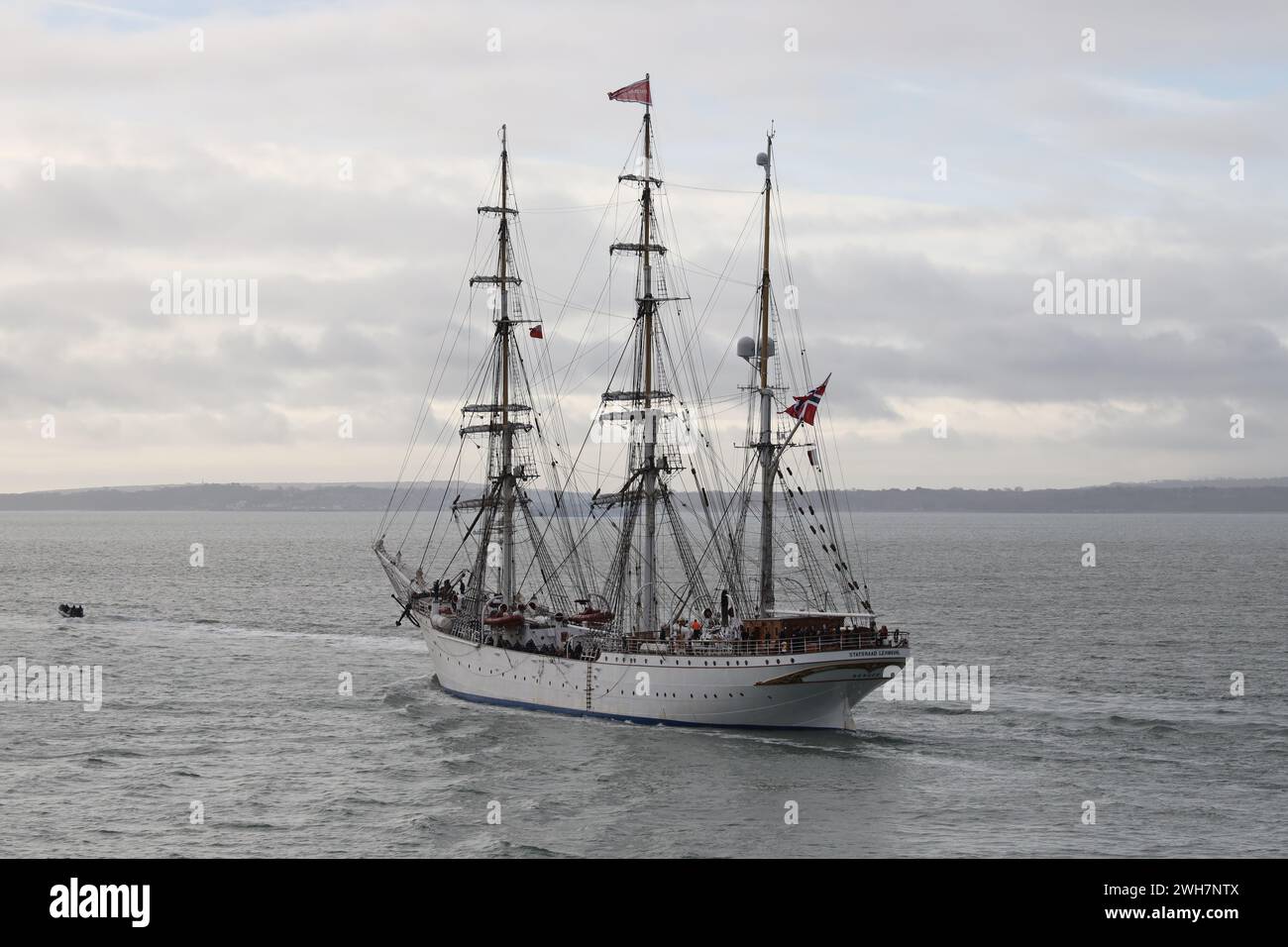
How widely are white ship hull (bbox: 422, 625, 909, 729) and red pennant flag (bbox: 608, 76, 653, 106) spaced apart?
28729 millimetres

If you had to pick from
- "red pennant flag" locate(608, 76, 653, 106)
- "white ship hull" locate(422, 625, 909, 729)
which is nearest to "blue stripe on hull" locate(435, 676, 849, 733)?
"white ship hull" locate(422, 625, 909, 729)

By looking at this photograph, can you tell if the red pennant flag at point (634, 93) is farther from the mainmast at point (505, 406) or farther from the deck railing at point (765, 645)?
the deck railing at point (765, 645)

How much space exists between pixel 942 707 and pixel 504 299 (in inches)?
1328

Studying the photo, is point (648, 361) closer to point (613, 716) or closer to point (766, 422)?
point (766, 422)

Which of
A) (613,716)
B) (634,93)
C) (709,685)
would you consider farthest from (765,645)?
(634,93)

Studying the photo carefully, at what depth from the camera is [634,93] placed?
69.8 meters

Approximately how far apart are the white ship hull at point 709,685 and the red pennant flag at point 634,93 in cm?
2873

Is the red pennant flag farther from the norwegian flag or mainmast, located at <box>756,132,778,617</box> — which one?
the norwegian flag

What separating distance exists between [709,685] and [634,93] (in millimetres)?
30847

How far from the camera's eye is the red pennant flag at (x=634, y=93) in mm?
69562

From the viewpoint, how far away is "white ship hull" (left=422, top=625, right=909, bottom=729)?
6134 centimetres

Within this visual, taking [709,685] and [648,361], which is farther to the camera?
[648,361]
